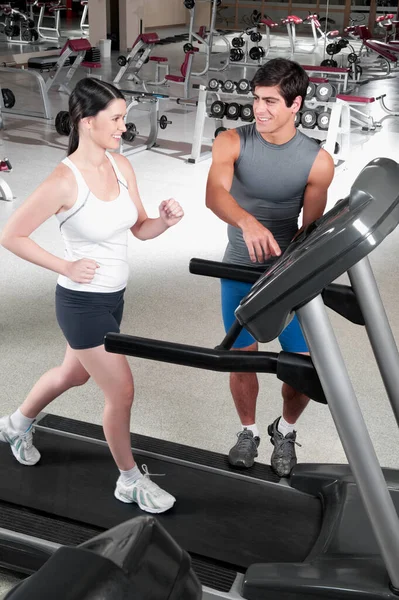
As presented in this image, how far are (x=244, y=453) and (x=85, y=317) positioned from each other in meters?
0.82

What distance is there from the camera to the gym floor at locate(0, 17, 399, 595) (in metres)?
2.92

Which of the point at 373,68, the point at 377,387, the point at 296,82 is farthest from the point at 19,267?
the point at 373,68

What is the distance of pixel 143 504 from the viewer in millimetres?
2201

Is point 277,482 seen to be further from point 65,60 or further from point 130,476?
point 65,60

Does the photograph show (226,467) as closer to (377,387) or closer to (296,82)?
(377,387)

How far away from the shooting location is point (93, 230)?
6.59ft

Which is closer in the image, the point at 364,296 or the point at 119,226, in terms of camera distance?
the point at 364,296

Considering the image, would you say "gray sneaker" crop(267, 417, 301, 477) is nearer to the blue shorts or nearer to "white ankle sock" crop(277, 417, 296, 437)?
"white ankle sock" crop(277, 417, 296, 437)

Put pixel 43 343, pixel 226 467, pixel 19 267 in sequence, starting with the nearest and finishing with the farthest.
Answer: pixel 226 467 → pixel 43 343 → pixel 19 267

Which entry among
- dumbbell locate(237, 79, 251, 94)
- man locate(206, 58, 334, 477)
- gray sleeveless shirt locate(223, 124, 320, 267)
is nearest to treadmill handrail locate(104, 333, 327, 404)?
man locate(206, 58, 334, 477)

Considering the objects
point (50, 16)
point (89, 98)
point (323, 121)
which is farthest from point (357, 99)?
point (50, 16)

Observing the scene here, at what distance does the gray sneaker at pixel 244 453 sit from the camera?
247 centimetres

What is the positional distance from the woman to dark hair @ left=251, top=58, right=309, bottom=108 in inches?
18.5

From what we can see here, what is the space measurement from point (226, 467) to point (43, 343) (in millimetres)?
1440
